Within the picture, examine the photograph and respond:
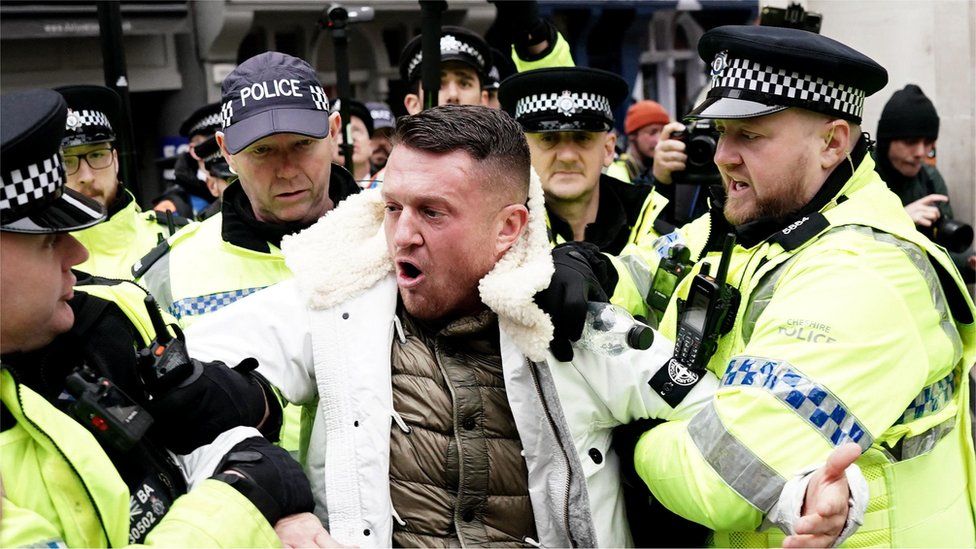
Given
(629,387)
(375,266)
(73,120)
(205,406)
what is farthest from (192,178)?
(629,387)

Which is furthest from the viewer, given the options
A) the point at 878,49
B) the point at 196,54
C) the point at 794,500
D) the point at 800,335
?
the point at 196,54

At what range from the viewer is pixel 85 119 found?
4.00 m

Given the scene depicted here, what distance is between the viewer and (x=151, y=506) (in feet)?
6.15

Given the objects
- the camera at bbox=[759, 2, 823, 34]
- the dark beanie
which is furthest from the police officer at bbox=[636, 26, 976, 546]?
the dark beanie

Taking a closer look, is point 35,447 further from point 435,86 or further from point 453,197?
point 435,86

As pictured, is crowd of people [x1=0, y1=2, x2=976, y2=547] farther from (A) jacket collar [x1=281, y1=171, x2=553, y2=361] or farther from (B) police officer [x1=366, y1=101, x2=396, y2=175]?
(B) police officer [x1=366, y1=101, x2=396, y2=175]

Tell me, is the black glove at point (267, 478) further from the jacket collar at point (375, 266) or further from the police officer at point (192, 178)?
the police officer at point (192, 178)

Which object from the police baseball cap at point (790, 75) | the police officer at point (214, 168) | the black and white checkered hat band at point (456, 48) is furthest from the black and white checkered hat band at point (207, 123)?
the police baseball cap at point (790, 75)

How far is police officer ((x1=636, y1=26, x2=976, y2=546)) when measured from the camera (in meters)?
2.06

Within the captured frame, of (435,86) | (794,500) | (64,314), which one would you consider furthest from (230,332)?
(435,86)

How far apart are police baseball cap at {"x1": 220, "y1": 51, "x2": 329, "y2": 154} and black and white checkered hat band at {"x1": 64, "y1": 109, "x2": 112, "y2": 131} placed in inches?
41.2

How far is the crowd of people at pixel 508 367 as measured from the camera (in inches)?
70.2

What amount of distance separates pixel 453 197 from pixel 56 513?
1099mm

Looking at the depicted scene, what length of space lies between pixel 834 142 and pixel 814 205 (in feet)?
0.61
